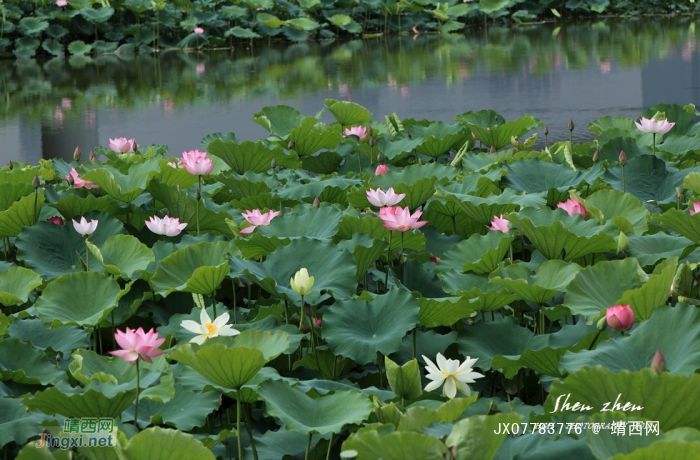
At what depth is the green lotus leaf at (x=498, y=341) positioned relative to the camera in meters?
1.17

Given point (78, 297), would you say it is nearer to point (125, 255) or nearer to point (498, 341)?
point (125, 255)

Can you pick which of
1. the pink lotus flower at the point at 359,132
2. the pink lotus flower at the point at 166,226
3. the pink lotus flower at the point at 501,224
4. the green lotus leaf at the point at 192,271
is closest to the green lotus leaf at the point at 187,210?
the pink lotus flower at the point at 166,226

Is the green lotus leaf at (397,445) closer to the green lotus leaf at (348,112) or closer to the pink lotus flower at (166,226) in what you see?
the pink lotus flower at (166,226)

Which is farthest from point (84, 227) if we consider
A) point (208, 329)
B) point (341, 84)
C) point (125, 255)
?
point (341, 84)

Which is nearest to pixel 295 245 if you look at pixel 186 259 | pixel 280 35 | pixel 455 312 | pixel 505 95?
pixel 186 259

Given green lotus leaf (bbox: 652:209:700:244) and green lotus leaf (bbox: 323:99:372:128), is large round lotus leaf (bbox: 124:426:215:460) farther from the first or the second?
green lotus leaf (bbox: 323:99:372:128)

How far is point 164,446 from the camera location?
32.2 inches

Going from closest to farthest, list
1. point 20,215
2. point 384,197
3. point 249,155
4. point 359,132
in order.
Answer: point 384,197 < point 20,215 < point 249,155 < point 359,132

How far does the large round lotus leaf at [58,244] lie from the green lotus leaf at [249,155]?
0.40 m

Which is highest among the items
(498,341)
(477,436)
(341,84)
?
(477,436)

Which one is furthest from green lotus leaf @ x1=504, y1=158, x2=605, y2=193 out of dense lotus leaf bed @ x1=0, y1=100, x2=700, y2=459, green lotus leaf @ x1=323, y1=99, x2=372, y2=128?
green lotus leaf @ x1=323, y1=99, x2=372, y2=128

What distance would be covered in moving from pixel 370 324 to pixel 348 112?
1.40m

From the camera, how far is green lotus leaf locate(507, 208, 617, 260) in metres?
1.27

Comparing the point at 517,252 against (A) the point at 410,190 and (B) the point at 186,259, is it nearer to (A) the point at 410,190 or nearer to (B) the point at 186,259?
(A) the point at 410,190
